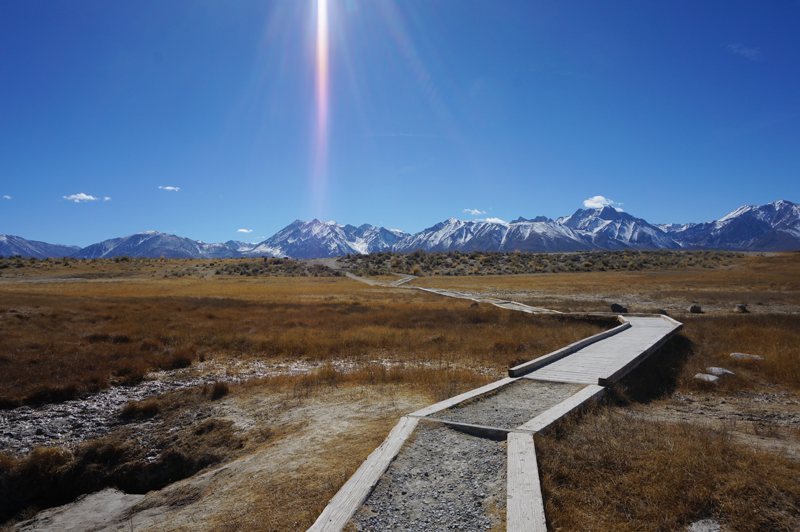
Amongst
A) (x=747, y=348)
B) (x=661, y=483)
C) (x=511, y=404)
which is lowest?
(x=747, y=348)

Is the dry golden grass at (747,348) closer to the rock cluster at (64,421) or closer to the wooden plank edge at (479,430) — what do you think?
the wooden plank edge at (479,430)

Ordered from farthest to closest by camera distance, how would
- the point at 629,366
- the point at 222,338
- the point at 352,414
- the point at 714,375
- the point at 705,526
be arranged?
the point at 222,338 < the point at 714,375 < the point at 629,366 < the point at 352,414 < the point at 705,526

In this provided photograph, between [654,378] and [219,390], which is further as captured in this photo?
[654,378]

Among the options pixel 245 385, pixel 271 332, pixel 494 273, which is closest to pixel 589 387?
pixel 245 385

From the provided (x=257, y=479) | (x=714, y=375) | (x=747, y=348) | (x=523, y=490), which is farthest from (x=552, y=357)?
(x=257, y=479)

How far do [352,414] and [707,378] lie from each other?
10.5 meters

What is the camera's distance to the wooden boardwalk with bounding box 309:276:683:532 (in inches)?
161

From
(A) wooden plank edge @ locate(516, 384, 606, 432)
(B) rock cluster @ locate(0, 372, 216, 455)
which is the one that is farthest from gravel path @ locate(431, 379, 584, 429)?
(B) rock cluster @ locate(0, 372, 216, 455)

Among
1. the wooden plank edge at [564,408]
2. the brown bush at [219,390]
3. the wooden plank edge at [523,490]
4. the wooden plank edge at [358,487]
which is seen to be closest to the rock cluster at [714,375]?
the wooden plank edge at [564,408]

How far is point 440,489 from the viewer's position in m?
4.80

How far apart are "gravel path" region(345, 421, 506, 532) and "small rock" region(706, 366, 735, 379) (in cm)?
1008

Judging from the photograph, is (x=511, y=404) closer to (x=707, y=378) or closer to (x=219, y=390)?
(x=707, y=378)

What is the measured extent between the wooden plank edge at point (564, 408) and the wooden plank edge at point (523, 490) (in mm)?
622

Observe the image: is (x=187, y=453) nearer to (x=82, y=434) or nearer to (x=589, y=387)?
(x=82, y=434)
